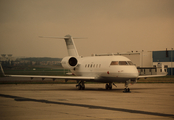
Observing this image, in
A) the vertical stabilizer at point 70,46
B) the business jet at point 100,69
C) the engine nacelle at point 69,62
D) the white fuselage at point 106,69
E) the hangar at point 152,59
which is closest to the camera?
the white fuselage at point 106,69

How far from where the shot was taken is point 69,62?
2748 cm

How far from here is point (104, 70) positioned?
2267cm

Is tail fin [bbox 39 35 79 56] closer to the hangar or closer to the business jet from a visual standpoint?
the business jet

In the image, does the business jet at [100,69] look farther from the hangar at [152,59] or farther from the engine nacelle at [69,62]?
the hangar at [152,59]

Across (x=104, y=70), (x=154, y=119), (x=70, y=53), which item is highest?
(x=70, y=53)

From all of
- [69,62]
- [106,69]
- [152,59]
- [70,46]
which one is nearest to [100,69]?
[106,69]

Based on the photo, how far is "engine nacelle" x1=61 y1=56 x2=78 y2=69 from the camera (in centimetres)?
2670

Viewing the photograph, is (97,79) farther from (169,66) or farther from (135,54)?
(169,66)

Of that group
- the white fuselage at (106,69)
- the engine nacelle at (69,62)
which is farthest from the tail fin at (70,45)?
the white fuselage at (106,69)

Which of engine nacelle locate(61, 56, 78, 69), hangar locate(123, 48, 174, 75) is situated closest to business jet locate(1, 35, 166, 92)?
engine nacelle locate(61, 56, 78, 69)

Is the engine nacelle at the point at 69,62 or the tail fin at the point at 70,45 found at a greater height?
the tail fin at the point at 70,45

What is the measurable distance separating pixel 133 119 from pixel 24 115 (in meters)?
4.02

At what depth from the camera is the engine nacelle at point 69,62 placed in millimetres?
26703

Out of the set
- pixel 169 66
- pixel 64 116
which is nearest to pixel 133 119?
Result: pixel 64 116
